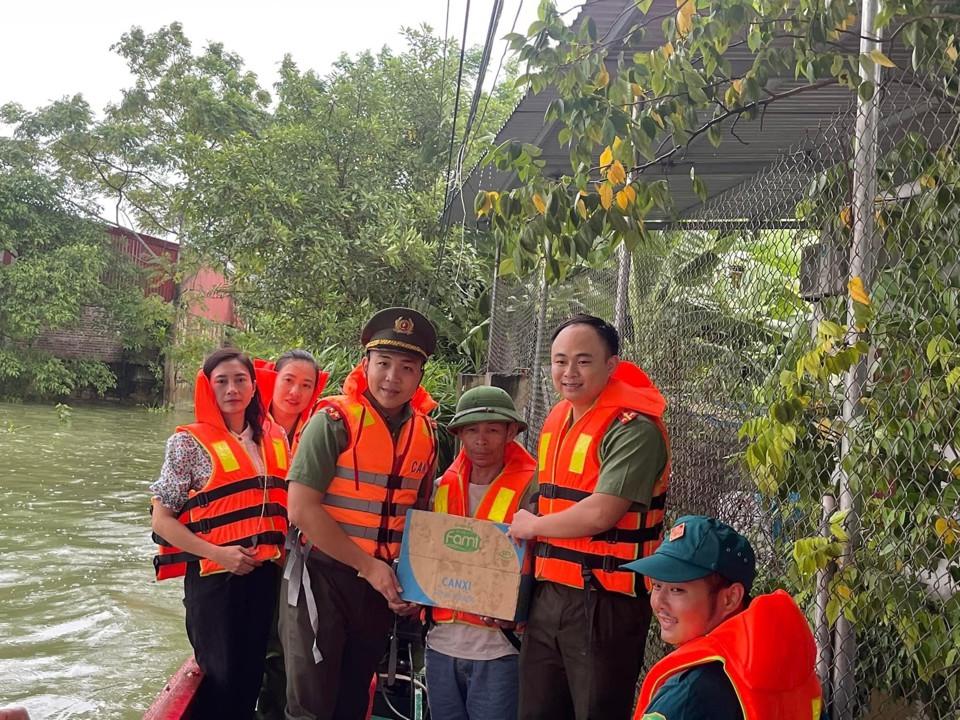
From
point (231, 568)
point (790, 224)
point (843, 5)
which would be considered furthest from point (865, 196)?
point (231, 568)

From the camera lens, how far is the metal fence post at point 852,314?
2.67m

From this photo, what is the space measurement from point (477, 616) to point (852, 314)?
1674 mm

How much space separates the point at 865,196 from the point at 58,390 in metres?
29.1

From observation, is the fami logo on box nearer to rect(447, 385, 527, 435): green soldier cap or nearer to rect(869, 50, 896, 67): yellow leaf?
rect(447, 385, 527, 435): green soldier cap

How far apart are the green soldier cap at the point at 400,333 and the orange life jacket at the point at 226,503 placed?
0.92 meters

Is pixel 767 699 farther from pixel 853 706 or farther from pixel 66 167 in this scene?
pixel 66 167

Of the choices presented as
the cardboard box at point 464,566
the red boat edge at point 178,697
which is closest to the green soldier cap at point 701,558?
the cardboard box at point 464,566

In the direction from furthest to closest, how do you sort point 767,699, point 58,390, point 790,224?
point 58,390 → point 790,224 → point 767,699

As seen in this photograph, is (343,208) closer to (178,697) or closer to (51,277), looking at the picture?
(178,697)

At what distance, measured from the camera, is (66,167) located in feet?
96.0

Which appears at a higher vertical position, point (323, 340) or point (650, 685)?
point (323, 340)

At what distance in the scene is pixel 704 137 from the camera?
16.4ft

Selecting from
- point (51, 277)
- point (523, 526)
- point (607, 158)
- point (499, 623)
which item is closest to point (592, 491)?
point (523, 526)

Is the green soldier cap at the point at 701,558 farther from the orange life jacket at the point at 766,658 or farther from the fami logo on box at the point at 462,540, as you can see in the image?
the fami logo on box at the point at 462,540
